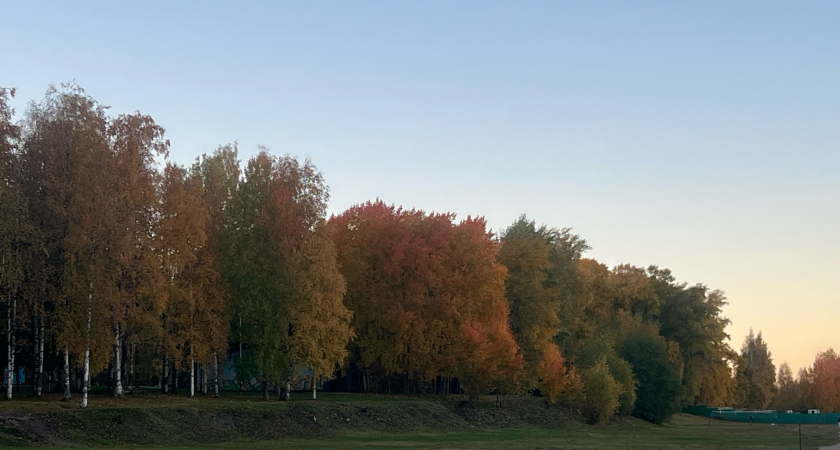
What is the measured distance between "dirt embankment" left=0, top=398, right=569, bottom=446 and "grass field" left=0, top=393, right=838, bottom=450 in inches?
2.0

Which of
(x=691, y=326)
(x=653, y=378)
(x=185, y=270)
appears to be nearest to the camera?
(x=185, y=270)

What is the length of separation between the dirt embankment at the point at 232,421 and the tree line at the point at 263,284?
3488 mm

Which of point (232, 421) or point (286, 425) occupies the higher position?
point (232, 421)

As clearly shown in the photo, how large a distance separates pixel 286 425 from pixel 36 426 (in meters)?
15.6

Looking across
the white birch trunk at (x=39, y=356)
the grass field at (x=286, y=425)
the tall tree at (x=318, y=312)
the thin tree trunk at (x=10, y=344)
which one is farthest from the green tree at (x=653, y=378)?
the thin tree trunk at (x=10, y=344)

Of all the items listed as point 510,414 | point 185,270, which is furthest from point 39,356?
point 510,414

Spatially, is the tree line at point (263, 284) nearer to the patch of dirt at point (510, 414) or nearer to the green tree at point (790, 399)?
the patch of dirt at point (510, 414)

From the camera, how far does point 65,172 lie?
45250mm

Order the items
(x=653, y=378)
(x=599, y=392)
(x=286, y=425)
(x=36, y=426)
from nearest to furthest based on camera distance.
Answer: (x=36, y=426), (x=286, y=425), (x=599, y=392), (x=653, y=378)

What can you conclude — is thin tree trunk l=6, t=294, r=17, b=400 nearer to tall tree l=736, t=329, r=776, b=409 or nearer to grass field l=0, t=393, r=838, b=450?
grass field l=0, t=393, r=838, b=450

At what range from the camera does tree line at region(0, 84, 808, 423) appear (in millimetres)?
45344

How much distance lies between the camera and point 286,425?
50000 millimetres

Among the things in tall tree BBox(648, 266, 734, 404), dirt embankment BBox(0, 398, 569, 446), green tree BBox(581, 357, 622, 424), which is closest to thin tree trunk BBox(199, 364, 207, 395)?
dirt embankment BBox(0, 398, 569, 446)

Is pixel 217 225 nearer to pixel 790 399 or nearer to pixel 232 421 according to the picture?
pixel 232 421
